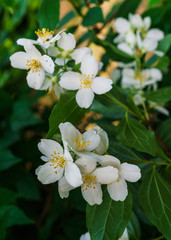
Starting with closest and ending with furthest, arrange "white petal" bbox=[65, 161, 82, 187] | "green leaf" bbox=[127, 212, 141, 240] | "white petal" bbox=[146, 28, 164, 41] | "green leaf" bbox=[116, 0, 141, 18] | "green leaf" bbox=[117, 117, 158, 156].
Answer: "white petal" bbox=[65, 161, 82, 187]
"green leaf" bbox=[117, 117, 158, 156]
"green leaf" bbox=[127, 212, 141, 240]
"white petal" bbox=[146, 28, 164, 41]
"green leaf" bbox=[116, 0, 141, 18]

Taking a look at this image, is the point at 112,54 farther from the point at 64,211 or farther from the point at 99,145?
the point at 64,211

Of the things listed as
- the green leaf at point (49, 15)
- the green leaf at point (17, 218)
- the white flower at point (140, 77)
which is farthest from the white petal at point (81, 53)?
the green leaf at point (17, 218)

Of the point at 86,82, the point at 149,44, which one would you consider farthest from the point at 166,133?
the point at 86,82

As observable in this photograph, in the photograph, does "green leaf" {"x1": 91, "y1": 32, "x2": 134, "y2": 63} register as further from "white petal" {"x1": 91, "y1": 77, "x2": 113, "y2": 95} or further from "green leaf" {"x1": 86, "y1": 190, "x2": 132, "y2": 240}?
"green leaf" {"x1": 86, "y1": 190, "x2": 132, "y2": 240}

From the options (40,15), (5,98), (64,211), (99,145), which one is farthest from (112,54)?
(64,211)

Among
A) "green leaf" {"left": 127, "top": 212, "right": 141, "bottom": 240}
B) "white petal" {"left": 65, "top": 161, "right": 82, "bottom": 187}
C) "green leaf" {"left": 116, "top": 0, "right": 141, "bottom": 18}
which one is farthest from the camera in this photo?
"green leaf" {"left": 116, "top": 0, "right": 141, "bottom": 18}

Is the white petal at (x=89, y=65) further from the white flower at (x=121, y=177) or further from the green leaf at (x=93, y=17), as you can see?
the green leaf at (x=93, y=17)

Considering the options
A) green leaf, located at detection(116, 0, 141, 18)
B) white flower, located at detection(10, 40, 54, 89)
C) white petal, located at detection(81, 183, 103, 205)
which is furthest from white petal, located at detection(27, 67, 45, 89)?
green leaf, located at detection(116, 0, 141, 18)
